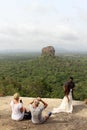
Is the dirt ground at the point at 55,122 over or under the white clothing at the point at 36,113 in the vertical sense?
under

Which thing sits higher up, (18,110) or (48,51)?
(18,110)

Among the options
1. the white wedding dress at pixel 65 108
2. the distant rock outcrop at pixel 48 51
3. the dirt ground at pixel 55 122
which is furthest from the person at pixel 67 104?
the distant rock outcrop at pixel 48 51

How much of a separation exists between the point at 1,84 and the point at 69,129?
1838 cm

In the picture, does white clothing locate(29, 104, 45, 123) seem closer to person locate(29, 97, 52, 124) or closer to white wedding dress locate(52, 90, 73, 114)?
person locate(29, 97, 52, 124)

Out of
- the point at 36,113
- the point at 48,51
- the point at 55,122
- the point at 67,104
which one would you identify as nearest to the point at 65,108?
the point at 67,104

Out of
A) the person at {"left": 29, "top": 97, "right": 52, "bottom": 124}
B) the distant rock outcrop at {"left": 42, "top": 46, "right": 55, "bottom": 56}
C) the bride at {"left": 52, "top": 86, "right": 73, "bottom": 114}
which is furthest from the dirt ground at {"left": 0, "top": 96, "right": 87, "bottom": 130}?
the distant rock outcrop at {"left": 42, "top": 46, "right": 55, "bottom": 56}

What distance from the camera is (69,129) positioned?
10.5 meters

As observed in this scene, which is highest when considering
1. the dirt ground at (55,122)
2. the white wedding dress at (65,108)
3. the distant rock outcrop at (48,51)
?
the white wedding dress at (65,108)

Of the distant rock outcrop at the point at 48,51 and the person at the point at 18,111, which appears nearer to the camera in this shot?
the person at the point at 18,111

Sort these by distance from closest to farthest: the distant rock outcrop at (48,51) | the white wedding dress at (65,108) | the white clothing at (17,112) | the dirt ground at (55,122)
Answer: the dirt ground at (55,122) < the white clothing at (17,112) < the white wedding dress at (65,108) < the distant rock outcrop at (48,51)

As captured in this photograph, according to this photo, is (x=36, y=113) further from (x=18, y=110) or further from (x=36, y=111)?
(x=18, y=110)

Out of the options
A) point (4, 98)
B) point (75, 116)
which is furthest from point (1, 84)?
point (75, 116)

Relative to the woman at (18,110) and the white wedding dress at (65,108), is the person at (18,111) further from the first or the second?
the white wedding dress at (65,108)

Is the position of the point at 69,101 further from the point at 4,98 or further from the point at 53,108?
the point at 4,98
